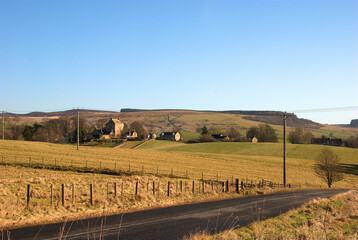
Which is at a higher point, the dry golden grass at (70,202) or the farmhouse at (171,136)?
the dry golden grass at (70,202)

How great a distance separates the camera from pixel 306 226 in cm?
1273

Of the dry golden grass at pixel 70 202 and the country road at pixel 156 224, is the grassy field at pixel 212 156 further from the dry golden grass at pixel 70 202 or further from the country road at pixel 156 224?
the country road at pixel 156 224

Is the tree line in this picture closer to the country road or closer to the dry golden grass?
the dry golden grass

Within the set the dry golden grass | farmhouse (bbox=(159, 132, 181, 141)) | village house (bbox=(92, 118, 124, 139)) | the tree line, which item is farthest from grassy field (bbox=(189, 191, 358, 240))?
farmhouse (bbox=(159, 132, 181, 141))

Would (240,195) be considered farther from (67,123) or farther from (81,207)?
(67,123)

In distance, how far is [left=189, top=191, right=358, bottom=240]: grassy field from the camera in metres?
12.3

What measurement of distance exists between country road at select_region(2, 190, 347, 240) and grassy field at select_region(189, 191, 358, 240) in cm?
135

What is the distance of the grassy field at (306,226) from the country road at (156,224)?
1.35 meters

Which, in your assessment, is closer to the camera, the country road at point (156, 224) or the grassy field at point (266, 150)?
the country road at point (156, 224)

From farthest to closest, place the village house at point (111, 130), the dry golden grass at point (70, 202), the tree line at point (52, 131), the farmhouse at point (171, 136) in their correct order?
the farmhouse at point (171, 136) < the village house at point (111, 130) < the tree line at point (52, 131) < the dry golden grass at point (70, 202)

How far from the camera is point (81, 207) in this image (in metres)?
19.9

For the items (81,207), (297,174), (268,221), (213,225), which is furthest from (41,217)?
(297,174)

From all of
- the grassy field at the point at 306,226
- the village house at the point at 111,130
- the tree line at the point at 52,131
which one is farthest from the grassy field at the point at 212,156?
the grassy field at the point at 306,226

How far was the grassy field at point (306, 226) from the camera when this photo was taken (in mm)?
12262
